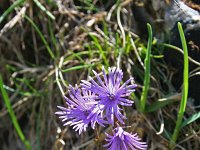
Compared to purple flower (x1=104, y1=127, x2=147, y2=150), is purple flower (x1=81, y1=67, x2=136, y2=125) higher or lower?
purple flower (x1=81, y1=67, x2=136, y2=125)

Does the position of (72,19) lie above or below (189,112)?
above

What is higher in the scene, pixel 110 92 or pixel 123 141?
pixel 110 92

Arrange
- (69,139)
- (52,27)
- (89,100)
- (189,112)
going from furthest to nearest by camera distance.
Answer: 1. (52,27)
2. (69,139)
3. (189,112)
4. (89,100)

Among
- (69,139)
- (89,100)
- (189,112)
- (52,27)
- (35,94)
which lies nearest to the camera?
(89,100)

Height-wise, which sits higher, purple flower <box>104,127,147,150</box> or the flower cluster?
the flower cluster

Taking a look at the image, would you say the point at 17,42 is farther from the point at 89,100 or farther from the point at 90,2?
the point at 89,100

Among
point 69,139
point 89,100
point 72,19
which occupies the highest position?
point 89,100

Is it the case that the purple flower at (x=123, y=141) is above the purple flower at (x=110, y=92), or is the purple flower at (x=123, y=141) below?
below

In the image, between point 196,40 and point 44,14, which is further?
point 44,14

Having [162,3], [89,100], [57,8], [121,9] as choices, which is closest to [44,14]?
[57,8]

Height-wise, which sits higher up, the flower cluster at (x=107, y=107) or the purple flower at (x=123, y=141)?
the flower cluster at (x=107, y=107)

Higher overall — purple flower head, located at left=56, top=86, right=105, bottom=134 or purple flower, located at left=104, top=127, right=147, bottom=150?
purple flower head, located at left=56, top=86, right=105, bottom=134
